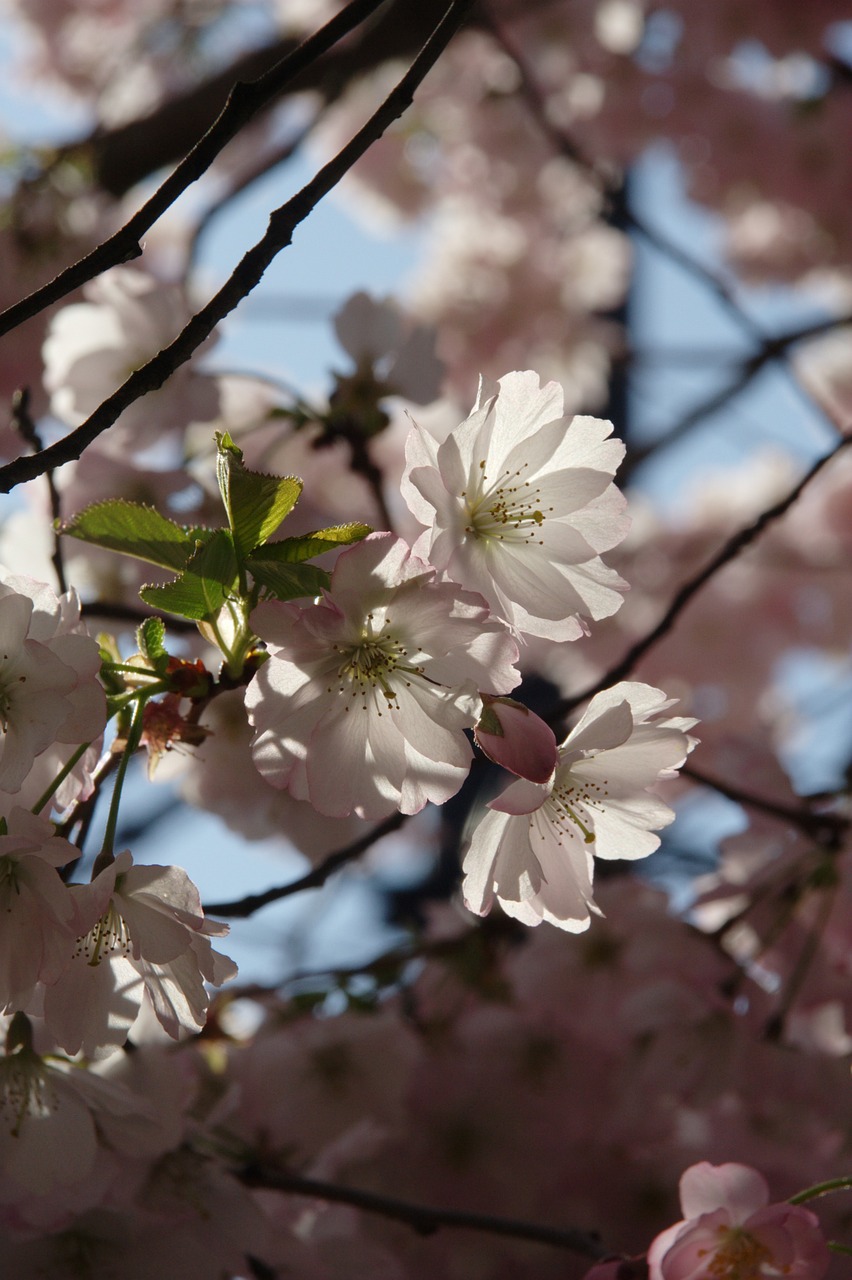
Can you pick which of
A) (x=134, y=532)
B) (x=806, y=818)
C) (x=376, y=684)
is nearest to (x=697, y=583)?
(x=806, y=818)

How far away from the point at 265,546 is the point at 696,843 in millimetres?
2923

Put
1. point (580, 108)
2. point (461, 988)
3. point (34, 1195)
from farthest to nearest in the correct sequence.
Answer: point (580, 108) < point (461, 988) < point (34, 1195)

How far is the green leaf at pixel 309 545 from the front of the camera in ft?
2.36

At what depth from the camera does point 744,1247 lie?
0.83 metres

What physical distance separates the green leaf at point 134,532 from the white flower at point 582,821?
0.25 metres

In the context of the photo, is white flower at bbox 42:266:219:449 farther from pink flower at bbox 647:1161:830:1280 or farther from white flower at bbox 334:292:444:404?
pink flower at bbox 647:1161:830:1280

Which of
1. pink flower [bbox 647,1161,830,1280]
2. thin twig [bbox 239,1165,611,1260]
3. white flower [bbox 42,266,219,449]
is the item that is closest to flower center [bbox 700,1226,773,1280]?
pink flower [bbox 647,1161,830,1280]

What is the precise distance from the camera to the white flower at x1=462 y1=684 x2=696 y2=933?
2.51ft

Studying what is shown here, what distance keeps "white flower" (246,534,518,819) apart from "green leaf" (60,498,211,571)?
0.09 metres

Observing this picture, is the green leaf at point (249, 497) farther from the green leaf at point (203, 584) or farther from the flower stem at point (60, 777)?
the flower stem at point (60, 777)

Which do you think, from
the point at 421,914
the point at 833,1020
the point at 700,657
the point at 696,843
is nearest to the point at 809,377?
the point at 700,657

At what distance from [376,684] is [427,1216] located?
1.87 feet

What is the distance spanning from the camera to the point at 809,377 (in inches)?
165

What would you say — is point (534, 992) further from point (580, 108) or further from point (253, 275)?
point (580, 108)
